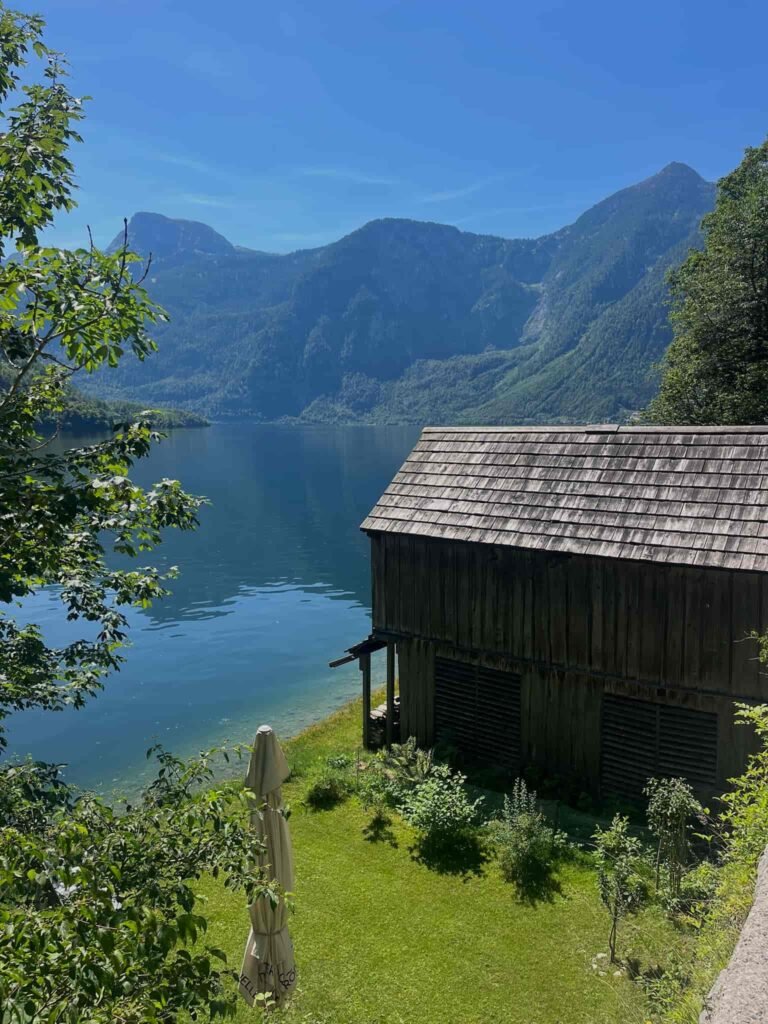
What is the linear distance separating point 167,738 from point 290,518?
166 feet

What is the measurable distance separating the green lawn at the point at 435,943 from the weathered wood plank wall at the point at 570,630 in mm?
3537

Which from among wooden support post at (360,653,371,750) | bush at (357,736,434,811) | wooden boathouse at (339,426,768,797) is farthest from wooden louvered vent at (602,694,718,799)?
wooden support post at (360,653,371,750)

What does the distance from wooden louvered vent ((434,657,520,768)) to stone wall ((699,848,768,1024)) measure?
10563 millimetres

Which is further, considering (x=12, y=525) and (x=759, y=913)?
(x=12, y=525)

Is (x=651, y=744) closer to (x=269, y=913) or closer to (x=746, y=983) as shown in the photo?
(x=269, y=913)

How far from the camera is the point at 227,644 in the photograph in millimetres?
36125

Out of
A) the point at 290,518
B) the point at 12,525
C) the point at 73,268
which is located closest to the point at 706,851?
the point at 12,525

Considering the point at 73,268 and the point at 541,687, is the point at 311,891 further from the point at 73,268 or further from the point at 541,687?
the point at 73,268

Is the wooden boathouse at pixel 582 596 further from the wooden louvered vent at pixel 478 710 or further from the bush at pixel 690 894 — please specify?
the bush at pixel 690 894

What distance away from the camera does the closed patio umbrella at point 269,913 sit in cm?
818

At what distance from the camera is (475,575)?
1588 cm

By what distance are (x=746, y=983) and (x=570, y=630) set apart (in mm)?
10173

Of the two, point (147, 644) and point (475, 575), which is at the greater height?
point (475, 575)

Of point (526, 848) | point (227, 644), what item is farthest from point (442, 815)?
point (227, 644)
